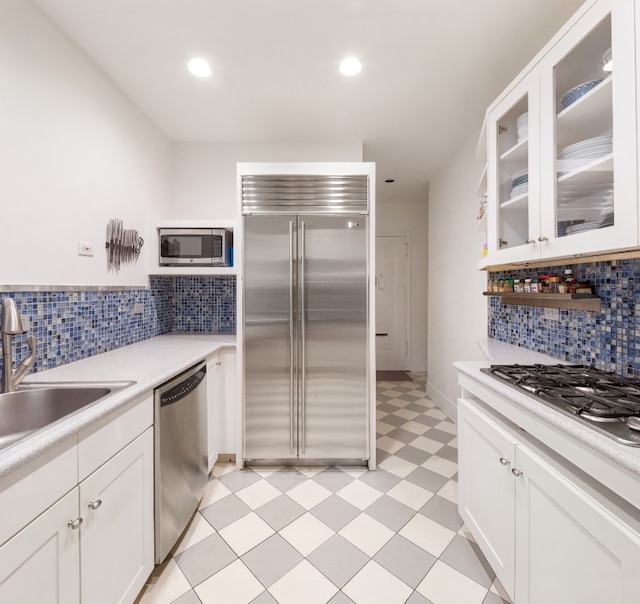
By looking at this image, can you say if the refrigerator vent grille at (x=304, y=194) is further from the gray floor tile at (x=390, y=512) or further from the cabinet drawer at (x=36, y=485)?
the gray floor tile at (x=390, y=512)

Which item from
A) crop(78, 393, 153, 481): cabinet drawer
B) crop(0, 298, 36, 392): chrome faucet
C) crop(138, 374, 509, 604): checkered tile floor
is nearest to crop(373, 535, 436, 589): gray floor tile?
crop(138, 374, 509, 604): checkered tile floor

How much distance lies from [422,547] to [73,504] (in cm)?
153

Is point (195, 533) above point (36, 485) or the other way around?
the other way around

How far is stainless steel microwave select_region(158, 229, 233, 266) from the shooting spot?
7.57ft

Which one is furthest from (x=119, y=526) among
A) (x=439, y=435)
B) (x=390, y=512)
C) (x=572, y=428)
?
(x=439, y=435)

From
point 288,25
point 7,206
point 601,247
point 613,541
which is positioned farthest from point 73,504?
point 288,25

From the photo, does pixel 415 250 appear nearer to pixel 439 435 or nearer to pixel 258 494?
pixel 439 435

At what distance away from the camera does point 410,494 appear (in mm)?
1852

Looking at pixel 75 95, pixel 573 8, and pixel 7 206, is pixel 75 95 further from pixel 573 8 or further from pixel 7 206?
pixel 573 8

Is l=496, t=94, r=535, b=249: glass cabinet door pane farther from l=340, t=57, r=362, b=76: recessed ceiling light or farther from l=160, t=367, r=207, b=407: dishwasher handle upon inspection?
l=160, t=367, r=207, b=407: dishwasher handle

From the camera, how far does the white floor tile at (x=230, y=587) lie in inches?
48.2

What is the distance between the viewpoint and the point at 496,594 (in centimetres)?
124

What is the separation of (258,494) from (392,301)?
3445mm

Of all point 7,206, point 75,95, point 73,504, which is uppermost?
point 75,95
